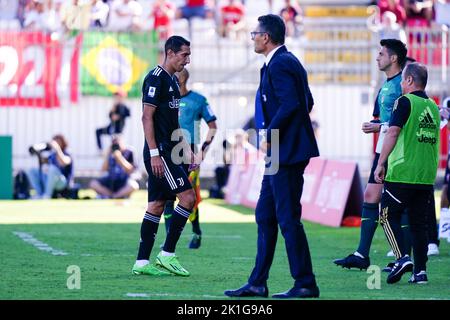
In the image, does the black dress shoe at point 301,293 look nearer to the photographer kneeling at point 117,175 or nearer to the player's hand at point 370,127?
the player's hand at point 370,127

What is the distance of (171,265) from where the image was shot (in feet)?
38.0

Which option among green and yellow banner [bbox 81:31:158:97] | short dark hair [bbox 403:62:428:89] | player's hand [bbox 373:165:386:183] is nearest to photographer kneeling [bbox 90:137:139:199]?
green and yellow banner [bbox 81:31:158:97]

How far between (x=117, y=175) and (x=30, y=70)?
326cm

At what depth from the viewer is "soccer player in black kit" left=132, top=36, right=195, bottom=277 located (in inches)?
450

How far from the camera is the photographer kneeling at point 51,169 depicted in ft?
79.8

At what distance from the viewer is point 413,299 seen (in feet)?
32.4

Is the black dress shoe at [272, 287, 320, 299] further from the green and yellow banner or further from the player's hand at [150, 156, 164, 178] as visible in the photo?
the green and yellow banner

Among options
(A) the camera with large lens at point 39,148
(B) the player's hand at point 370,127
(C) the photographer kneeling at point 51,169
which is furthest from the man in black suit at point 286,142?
(A) the camera with large lens at point 39,148

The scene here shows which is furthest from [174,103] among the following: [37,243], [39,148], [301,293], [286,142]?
[39,148]

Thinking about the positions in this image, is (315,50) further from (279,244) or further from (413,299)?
(413,299)

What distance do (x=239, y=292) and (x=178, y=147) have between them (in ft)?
8.83

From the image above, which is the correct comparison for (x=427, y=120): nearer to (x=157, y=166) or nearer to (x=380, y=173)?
(x=380, y=173)

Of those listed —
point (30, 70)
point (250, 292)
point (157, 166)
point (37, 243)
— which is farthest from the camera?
point (30, 70)

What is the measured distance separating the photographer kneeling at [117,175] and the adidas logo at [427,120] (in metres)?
13.7
